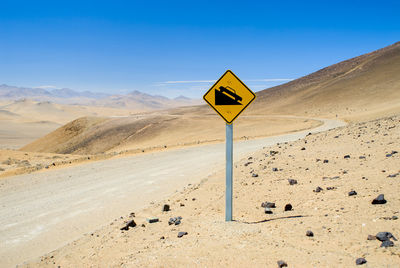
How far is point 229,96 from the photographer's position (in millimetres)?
4969

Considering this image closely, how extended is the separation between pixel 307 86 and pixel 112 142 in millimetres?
48370

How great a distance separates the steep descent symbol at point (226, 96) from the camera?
4945mm

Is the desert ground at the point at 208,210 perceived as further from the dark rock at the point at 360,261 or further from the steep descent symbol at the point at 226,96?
the steep descent symbol at the point at 226,96

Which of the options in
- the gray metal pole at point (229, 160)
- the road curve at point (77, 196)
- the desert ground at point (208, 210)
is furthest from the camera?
the road curve at point (77, 196)

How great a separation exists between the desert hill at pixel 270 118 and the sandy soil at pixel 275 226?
22.6m

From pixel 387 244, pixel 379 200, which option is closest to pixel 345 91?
pixel 379 200

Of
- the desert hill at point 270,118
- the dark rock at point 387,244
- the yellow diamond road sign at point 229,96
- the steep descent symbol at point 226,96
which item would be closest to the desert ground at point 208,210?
the dark rock at point 387,244

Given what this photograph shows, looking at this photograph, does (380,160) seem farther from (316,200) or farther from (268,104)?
(268,104)

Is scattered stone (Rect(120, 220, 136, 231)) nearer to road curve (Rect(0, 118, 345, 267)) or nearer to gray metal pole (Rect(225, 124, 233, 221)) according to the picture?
road curve (Rect(0, 118, 345, 267))

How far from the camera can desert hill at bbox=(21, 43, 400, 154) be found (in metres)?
35.6

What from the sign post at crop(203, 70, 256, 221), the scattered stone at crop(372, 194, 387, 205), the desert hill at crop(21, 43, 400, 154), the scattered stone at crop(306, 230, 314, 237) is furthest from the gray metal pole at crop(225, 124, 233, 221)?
the desert hill at crop(21, 43, 400, 154)

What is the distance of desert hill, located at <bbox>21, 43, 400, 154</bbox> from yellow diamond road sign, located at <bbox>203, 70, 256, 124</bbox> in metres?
25.4

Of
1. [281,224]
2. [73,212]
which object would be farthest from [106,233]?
[281,224]

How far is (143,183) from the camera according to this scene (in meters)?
11.0
